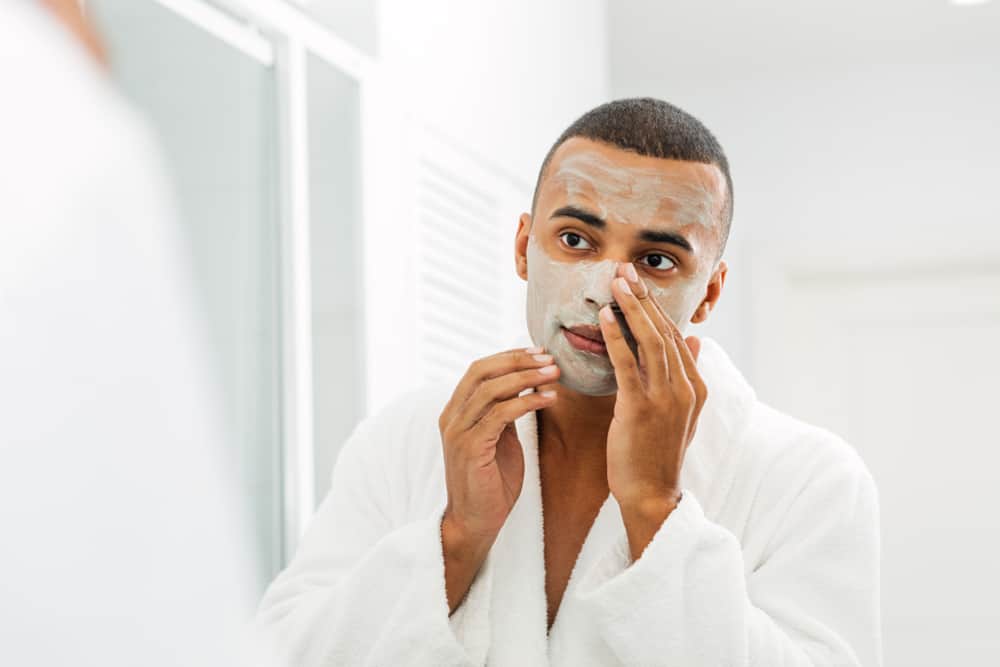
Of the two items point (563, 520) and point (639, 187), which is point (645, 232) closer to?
point (639, 187)

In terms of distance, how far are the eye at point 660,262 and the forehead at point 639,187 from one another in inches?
1.4

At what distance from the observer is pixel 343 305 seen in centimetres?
164

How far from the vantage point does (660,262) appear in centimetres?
107

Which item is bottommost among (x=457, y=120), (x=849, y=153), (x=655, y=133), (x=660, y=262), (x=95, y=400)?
(x=95, y=400)

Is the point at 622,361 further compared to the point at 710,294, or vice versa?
the point at 710,294

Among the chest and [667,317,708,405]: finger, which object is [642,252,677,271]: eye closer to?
[667,317,708,405]: finger

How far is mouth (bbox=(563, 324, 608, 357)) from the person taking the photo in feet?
3.42

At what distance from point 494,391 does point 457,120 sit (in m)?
1.02

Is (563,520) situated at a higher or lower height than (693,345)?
lower

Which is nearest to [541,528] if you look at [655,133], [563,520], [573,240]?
[563,520]

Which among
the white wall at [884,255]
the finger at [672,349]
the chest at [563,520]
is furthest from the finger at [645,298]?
the white wall at [884,255]

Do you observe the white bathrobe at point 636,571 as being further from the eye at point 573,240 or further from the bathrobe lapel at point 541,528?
the eye at point 573,240

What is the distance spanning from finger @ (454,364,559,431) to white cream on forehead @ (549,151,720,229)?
15cm

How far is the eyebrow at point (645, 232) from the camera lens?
41.1 inches
